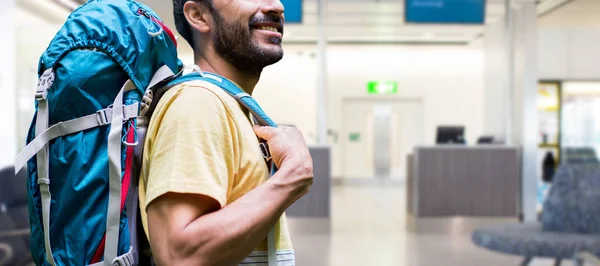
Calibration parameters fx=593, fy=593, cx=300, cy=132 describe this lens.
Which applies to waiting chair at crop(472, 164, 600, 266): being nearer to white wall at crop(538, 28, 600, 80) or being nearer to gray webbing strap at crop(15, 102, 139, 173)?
gray webbing strap at crop(15, 102, 139, 173)

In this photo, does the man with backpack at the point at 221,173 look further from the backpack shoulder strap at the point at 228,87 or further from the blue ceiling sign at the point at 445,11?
the blue ceiling sign at the point at 445,11

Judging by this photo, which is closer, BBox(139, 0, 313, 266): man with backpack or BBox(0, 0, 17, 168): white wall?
BBox(139, 0, 313, 266): man with backpack

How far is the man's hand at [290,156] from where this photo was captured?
33.4 inches

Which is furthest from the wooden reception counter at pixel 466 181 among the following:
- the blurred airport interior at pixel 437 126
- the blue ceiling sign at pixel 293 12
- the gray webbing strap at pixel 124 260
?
the gray webbing strap at pixel 124 260

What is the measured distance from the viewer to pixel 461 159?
8.03 metres

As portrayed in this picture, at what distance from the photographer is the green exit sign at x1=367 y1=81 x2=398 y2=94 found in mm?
13189

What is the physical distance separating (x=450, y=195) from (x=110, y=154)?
7.57 metres

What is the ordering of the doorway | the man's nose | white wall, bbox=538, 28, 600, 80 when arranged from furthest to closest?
the doorway, white wall, bbox=538, 28, 600, 80, the man's nose

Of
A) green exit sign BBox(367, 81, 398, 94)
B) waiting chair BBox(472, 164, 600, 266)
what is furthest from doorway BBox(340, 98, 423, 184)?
waiting chair BBox(472, 164, 600, 266)

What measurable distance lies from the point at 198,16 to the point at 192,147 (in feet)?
1.07

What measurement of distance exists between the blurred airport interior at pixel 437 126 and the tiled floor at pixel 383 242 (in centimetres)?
3

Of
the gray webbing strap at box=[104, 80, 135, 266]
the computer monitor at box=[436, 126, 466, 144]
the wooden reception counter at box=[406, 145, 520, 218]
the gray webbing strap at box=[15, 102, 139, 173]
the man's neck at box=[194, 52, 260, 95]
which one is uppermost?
the man's neck at box=[194, 52, 260, 95]

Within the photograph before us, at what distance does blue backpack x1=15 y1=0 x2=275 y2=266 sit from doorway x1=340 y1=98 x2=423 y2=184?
13.3 meters

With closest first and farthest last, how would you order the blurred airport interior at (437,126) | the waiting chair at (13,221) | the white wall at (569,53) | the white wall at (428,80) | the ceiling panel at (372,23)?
1. the waiting chair at (13,221)
2. the blurred airport interior at (437,126)
3. the ceiling panel at (372,23)
4. the white wall at (569,53)
5. the white wall at (428,80)
